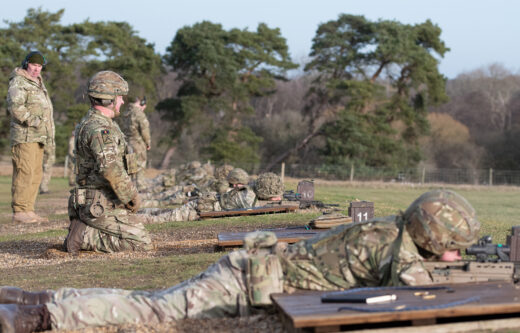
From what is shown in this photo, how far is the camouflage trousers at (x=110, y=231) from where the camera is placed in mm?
9117

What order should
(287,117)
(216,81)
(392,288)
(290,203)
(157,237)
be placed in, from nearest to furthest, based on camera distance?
(392,288)
(157,237)
(290,203)
(216,81)
(287,117)

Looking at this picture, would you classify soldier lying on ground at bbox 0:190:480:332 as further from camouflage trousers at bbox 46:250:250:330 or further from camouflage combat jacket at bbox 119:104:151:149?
camouflage combat jacket at bbox 119:104:151:149

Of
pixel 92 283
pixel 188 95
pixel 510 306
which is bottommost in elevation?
pixel 92 283

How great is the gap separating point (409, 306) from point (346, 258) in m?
0.84

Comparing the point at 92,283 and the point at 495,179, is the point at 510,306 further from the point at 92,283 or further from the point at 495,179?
the point at 495,179

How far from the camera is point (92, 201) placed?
8.97 meters

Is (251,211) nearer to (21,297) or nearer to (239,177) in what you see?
(239,177)

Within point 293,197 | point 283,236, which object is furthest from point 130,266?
point 293,197

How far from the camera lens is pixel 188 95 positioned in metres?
43.0

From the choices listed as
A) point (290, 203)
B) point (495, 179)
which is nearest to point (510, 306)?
point (290, 203)

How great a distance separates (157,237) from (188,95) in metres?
32.3

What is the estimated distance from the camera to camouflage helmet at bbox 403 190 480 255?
504 centimetres

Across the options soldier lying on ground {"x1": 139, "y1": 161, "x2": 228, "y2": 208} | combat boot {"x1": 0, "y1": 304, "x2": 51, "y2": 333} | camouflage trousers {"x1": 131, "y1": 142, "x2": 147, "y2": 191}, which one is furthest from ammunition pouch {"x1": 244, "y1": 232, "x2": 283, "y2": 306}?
camouflage trousers {"x1": 131, "y1": 142, "x2": 147, "y2": 191}

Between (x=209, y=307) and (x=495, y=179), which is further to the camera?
(x=495, y=179)
